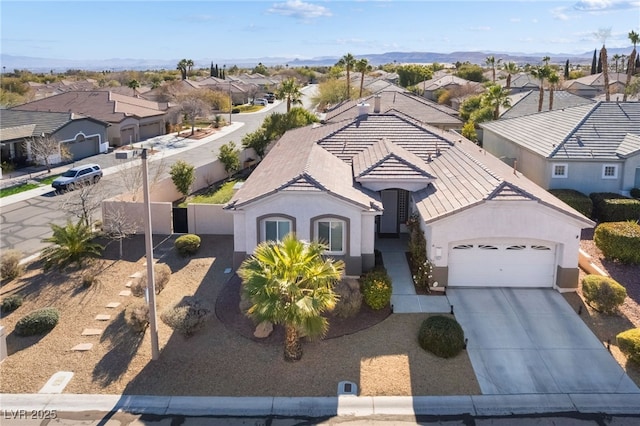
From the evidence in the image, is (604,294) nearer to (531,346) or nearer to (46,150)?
(531,346)

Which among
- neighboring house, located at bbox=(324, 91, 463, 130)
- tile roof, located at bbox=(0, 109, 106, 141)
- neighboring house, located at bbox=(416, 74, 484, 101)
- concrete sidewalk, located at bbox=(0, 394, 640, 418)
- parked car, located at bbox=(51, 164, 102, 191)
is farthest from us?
neighboring house, located at bbox=(416, 74, 484, 101)

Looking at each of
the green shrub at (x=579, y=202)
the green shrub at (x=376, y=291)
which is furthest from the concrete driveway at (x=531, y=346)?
the green shrub at (x=579, y=202)

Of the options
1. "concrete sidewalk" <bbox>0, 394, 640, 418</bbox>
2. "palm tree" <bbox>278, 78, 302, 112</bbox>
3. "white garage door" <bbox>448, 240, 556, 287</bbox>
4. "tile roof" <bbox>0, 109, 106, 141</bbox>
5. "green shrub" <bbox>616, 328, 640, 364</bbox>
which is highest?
"palm tree" <bbox>278, 78, 302, 112</bbox>

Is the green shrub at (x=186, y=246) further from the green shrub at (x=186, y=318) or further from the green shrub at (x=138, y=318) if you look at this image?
the green shrub at (x=186, y=318)

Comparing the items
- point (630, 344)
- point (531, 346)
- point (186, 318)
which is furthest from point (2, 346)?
point (630, 344)

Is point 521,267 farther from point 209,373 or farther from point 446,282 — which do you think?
point 209,373

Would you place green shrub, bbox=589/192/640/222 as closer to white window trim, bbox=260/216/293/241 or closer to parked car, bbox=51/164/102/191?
white window trim, bbox=260/216/293/241

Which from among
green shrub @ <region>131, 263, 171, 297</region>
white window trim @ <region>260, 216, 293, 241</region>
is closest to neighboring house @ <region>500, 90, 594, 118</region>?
white window trim @ <region>260, 216, 293, 241</region>
